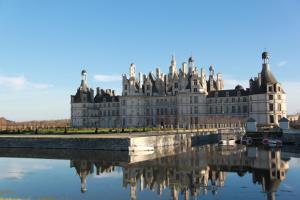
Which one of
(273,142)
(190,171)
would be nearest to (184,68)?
(273,142)

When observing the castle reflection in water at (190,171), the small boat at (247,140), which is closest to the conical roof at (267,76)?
the small boat at (247,140)

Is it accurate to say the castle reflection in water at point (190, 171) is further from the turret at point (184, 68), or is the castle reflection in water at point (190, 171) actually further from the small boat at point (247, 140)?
the turret at point (184, 68)

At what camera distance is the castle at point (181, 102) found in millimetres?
68500

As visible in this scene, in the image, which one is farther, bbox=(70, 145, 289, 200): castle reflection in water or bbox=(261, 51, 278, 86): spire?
bbox=(261, 51, 278, 86): spire

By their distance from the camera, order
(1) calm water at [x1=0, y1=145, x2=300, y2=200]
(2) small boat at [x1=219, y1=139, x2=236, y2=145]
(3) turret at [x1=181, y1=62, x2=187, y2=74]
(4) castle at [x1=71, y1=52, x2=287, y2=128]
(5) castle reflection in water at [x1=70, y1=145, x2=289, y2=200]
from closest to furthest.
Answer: (1) calm water at [x1=0, y1=145, x2=300, y2=200], (5) castle reflection in water at [x1=70, y1=145, x2=289, y2=200], (2) small boat at [x1=219, y1=139, x2=236, y2=145], (4) castle at [x1=71, y1=52, x2=287, y2=128], (3) turret at [x1=181, y1=62, x2=187, y2=74]

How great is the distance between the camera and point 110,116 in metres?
85.7

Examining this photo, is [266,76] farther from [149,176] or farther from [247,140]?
[149,176]

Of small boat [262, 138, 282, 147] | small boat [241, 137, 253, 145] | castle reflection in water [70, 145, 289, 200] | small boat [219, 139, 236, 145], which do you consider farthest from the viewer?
small boat [241, 137, 253, 145]

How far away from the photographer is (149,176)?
25344 millimetres

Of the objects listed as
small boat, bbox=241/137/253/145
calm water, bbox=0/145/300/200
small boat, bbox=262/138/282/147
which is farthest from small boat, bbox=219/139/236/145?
calm water, bbox=0/145/300/200

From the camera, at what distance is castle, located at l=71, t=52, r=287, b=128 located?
68.5 meters

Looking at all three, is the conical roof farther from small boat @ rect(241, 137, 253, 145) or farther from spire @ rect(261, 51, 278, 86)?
small boat @ rect(241, 137, 253, 145)

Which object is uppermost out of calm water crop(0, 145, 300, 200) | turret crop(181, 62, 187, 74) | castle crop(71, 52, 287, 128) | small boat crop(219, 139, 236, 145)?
turret crop(181, 62, 187, 74)

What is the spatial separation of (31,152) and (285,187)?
2699 centimetres
